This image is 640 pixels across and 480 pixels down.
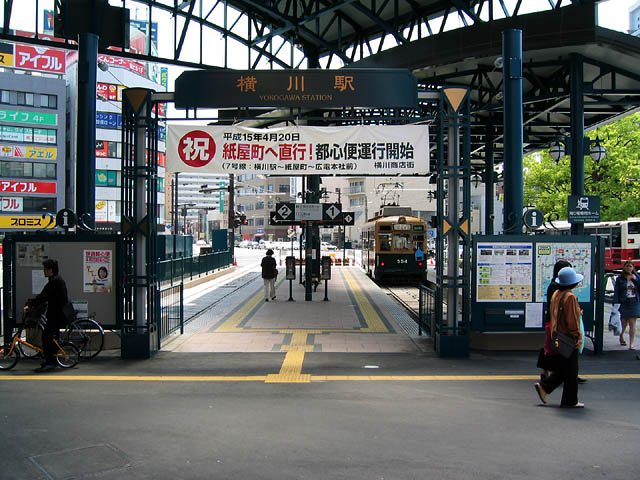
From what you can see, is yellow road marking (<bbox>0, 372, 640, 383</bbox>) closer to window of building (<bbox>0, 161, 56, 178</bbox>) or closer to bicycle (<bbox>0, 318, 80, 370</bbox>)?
bicycle (<bbox>0, 318, 80, 370</bbox>)

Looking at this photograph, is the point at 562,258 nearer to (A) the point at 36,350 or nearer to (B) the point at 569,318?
(B) the point at 569,318

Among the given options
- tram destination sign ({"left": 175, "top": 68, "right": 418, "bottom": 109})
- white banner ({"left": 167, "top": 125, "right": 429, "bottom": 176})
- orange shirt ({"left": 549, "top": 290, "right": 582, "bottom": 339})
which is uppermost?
tram destination sign ({"left": 175, "top": 68, "right": 418, "bottom": 109})

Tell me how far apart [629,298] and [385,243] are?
15.8 m

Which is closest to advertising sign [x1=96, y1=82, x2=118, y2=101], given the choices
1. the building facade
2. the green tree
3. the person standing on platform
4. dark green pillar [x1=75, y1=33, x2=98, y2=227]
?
the building facade

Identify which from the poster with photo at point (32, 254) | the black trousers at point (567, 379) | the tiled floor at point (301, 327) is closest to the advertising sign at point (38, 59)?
the tiled floor at point (301, 327)

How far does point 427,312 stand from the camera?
12.3 meters

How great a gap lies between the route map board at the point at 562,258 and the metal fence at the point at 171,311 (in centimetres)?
710

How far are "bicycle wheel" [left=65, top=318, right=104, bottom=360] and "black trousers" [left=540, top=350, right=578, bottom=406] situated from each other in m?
7.13

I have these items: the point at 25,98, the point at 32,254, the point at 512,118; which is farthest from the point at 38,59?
the point at 512,118

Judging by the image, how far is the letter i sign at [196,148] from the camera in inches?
421

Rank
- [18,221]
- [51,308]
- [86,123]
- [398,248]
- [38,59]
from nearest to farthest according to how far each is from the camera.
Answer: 1. [51,308]
2. [86,123]
3. [398,248]
4. [18,221]
5. [38,59]

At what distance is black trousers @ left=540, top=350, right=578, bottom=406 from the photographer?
22.3 ft

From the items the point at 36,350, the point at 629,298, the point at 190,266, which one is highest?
the point at 629,298

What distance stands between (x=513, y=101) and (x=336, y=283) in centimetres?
1561
